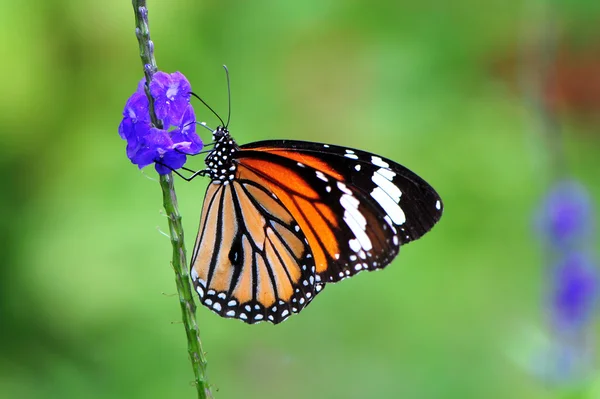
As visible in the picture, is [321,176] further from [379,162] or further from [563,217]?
[563,217]

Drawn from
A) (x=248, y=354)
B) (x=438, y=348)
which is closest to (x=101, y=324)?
(x=248, y=354)

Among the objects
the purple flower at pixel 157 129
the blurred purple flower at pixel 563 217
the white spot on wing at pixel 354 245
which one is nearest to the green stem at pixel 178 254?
the purple flower at pixel 157 129

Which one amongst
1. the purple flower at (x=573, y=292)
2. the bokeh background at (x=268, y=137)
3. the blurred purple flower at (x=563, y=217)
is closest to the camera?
the purple flower at (x=573, y=292)

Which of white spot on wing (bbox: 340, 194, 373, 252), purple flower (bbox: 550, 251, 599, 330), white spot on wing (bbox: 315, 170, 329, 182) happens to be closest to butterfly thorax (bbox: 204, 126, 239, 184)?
white spot on wing (bbox: 315, 170, 329, 182)

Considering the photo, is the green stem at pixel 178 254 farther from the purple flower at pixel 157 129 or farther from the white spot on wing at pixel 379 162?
the white spot on wing at pixel 379 162

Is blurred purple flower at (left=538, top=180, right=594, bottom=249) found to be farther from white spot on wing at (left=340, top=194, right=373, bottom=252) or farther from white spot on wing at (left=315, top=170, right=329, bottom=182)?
white spot on wing at (left=315, top=170, right=329, bottom=182)

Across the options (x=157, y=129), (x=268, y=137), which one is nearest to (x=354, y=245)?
(x=157, y=129)
